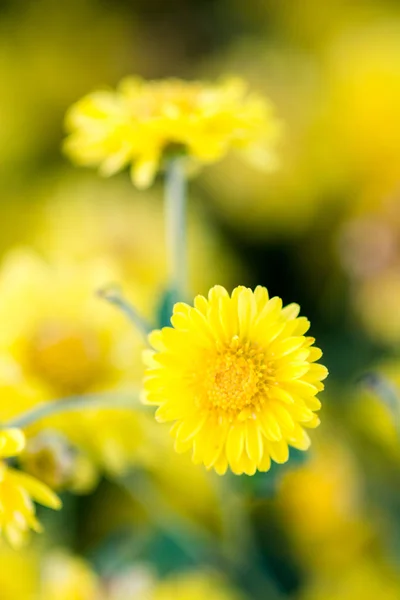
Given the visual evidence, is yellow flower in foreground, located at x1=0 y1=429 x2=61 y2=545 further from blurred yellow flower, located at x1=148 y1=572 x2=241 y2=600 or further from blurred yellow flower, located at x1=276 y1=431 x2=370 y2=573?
blurred yellow flower, located at x1=276 y1=431 x2=370 y2=573

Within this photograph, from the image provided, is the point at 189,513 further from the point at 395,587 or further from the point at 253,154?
the point at 253,154

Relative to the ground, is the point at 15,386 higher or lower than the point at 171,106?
lower

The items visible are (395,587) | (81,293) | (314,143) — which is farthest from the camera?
(314,143)

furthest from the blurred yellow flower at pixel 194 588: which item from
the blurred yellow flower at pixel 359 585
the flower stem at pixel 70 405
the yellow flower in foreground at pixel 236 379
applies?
the yellow flower in foreground at pixel 236 379

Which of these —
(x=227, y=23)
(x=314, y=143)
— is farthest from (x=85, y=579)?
(x=227, y=23)

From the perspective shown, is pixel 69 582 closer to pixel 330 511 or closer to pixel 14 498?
pixel 14 498

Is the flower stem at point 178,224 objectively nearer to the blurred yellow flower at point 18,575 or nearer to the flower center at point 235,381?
the flower center at point 235,381
